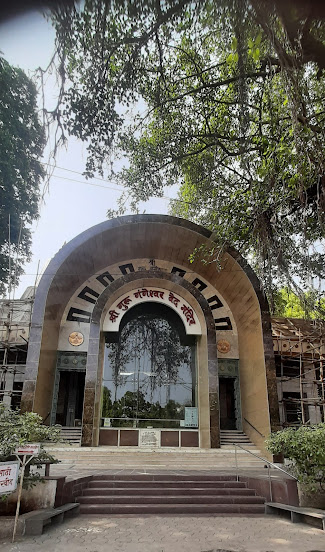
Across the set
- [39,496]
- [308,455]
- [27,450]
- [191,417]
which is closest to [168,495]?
[39,496]

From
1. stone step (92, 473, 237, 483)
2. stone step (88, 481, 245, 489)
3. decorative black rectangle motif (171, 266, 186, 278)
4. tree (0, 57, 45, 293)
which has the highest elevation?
tree (0, 57, 45, 293)

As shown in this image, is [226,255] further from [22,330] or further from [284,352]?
[22,330]

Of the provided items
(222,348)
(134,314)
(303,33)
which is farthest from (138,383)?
(303,33)

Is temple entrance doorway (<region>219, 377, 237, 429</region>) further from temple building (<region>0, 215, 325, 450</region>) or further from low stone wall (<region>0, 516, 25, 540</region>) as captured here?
low stone wall (<region>0, 516, 25, 540</region>)

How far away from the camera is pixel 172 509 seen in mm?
6805

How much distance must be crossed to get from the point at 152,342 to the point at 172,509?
6.80m

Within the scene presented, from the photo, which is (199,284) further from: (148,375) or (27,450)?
(27,450)

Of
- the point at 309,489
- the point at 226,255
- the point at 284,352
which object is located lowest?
the point at 309,489

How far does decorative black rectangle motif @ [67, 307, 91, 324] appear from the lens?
13.3m

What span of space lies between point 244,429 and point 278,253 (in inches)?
281

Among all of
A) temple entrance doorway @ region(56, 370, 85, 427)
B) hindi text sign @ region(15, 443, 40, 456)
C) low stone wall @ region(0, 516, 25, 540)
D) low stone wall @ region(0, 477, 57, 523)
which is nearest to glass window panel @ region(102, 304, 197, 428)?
temple entrance doorway @ region(56, 370, 85, 427)

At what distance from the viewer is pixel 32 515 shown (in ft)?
17.5

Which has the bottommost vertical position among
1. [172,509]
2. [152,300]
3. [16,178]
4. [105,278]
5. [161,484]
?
[172,509]

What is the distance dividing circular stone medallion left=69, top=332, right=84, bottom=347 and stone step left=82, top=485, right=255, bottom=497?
20.1ft
